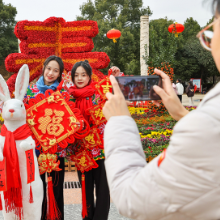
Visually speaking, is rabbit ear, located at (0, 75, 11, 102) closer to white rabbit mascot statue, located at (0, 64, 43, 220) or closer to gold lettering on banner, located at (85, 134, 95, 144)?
white rabbit mascot statue, located at (0, 64, 43, 220)

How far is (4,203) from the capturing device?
2.06 m

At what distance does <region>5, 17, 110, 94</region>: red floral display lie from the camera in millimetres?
3332

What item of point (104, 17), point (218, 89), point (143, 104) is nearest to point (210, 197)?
point (218, 89)

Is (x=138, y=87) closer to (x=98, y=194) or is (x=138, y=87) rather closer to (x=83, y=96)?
(x=83, y=96)

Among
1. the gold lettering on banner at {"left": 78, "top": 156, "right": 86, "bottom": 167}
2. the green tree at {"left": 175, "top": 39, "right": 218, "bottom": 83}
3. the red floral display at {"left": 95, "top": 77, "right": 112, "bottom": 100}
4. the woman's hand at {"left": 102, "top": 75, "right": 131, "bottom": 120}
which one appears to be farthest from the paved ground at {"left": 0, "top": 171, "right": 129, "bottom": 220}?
the green tree at {"left": 175, "top": 39, "right": 218, "bottom": 83}

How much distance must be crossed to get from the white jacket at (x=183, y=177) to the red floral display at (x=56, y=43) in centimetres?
261

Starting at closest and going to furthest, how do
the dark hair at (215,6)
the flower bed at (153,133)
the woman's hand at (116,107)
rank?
1. the dark hair at (215,6)
2. the woman's hand at (116,107)
3. the flower bed at (153,133)

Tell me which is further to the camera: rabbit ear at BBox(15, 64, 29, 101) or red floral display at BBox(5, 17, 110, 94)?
red floral display at BBox(5, 17, 110, 94)

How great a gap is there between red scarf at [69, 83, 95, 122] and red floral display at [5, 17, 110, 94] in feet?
2.41

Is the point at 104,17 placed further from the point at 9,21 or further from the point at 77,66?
the point at 77,66

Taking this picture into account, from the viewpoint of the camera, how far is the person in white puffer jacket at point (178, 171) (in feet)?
1.93

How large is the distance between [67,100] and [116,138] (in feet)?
5.58

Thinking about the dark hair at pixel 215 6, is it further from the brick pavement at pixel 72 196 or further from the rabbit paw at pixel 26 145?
the brick pavement at pixel 72 196

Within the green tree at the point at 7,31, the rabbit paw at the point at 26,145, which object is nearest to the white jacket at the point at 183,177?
the rabbit paw at the point at 26,145
